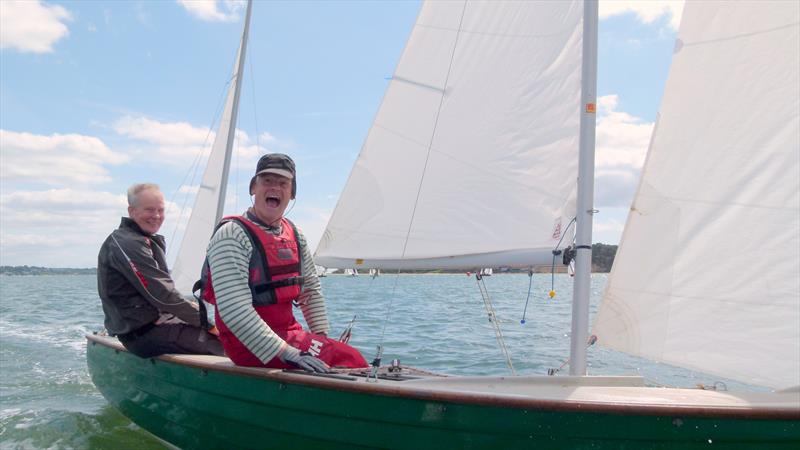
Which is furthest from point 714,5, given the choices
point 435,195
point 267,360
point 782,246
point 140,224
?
point 140,224

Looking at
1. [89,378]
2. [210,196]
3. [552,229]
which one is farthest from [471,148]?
[210,196]

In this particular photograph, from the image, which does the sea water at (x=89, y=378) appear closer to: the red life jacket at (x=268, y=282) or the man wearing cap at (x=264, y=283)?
the man wearing cap at (x=264, y=283)

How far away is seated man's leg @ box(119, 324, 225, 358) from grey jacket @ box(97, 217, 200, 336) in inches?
2.6

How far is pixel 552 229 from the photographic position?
12.1 ft

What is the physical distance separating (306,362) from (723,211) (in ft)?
7.11

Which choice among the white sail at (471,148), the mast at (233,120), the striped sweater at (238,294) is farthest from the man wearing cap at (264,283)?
the mast at (233,120)

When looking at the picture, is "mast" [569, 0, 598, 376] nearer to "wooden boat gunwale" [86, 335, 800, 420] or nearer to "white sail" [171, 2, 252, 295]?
"wooden boat gunwale" [86, 335, 800, 420]

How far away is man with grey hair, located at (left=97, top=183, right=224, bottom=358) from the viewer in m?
4.36

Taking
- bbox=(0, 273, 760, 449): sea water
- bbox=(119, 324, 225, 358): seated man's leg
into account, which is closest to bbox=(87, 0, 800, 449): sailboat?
bbox=(119, 324, 225, 358): seated man's leg

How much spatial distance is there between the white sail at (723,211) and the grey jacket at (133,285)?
9.23 ft

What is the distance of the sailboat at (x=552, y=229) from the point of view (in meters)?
2.80

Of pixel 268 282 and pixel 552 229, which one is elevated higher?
pixel 552 229

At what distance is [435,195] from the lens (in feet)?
13.2

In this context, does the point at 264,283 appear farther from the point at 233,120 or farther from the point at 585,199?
the point at 233,120
